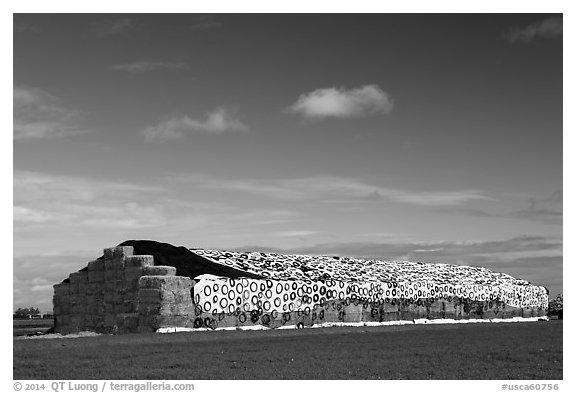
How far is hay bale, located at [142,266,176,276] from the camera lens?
34375 mm

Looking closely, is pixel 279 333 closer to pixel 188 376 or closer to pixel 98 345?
pixel 98 345

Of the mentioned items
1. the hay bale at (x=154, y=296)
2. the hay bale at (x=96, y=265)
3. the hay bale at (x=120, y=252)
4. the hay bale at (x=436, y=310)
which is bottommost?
the hay bale at (x=436, y=310)

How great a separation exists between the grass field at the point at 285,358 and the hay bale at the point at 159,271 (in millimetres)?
3699

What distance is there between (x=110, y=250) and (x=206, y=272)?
4.74m

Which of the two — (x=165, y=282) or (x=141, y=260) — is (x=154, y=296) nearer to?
(x=165, y=282)

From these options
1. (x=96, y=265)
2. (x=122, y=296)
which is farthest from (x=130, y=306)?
(x=96, y=265)

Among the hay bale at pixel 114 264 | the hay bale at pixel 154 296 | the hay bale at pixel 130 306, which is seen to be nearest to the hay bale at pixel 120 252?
the hay bale at pixel 114 264

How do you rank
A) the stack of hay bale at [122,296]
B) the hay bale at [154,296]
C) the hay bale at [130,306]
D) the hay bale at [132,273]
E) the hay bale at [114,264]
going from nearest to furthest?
the hay bale at [154,296], the stack of hay bale at [122,296], the hay bale at [130,306], the hay bale at [132,273], the hay bale at [114,264]

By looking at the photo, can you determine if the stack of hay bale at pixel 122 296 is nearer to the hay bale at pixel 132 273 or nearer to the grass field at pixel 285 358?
the hay bale at pixel 132 273

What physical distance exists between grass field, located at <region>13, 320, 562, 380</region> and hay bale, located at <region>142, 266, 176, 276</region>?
3699 millimetres

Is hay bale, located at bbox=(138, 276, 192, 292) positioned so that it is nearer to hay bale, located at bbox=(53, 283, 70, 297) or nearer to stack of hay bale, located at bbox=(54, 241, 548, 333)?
stack of hay bale, located at bbox=(54, 241, 548, 333)

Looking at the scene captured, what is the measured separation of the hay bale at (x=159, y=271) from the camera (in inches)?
1353

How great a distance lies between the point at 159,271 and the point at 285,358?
13.6m

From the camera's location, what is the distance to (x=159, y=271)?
34469mm
